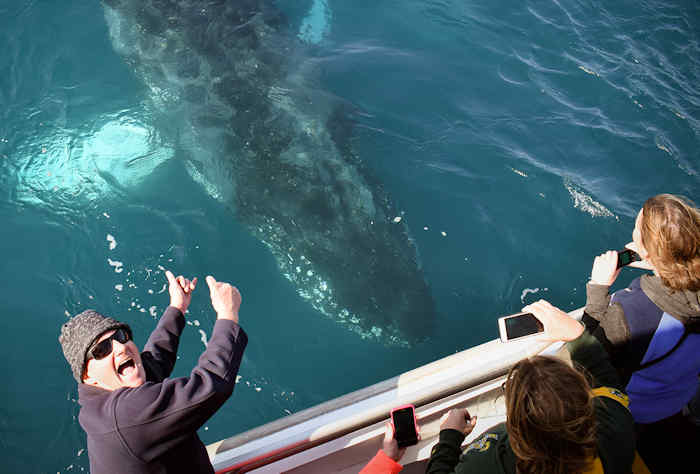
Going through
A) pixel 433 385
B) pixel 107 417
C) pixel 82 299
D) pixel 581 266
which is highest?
pixel 107 417

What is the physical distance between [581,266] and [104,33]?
30.2 ft

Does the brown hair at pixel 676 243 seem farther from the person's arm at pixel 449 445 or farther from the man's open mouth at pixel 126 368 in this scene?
the man's open mouth at pixel 126 368

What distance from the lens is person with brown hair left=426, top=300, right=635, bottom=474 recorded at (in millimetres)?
2012

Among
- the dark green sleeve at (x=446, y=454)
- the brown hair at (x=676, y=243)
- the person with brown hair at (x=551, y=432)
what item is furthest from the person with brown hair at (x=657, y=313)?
the dark green sleeve at (x=446, y=454)

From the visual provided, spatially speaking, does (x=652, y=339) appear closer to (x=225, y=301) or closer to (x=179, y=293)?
(x=225, y=301)

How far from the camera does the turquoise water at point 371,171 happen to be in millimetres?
5609

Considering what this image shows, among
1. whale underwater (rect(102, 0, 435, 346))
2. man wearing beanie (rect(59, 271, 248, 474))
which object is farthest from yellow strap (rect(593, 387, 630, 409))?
whale underwater (rect(102, 0, 435, 346))

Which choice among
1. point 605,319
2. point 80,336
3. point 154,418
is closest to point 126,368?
point 80,336

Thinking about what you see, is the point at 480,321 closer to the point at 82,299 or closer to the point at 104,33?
the point at 82,299

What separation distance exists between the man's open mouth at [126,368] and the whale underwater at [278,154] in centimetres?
347

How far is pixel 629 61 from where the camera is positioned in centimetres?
1074

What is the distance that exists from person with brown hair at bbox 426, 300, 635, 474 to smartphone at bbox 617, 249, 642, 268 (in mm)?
1183

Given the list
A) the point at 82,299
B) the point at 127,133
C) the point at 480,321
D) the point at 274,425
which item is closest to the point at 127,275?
the point at 82,299

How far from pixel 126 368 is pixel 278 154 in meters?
4.74
